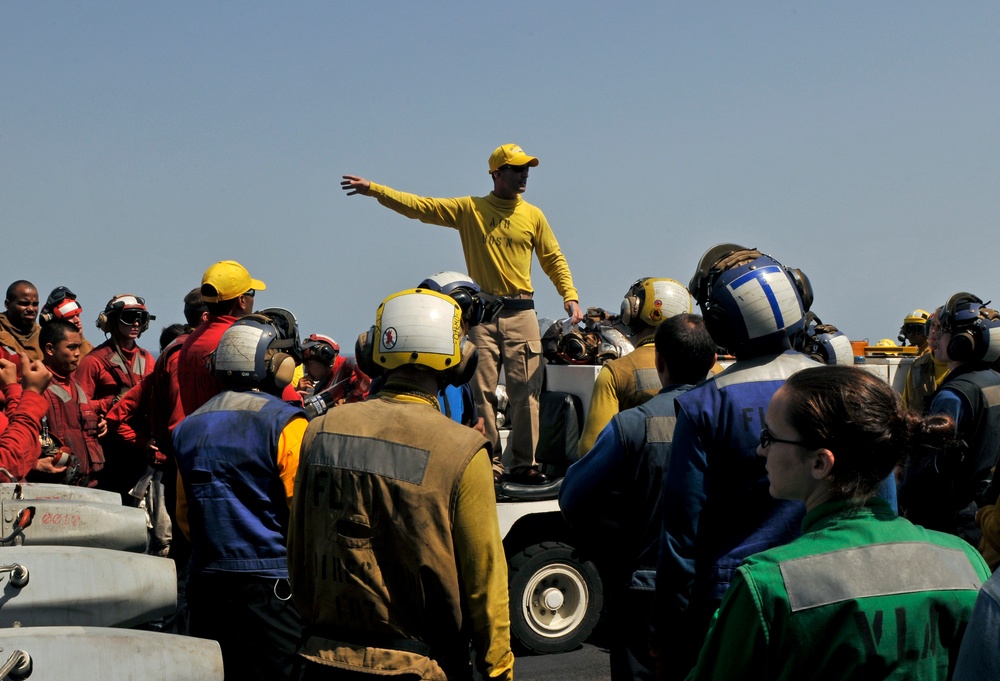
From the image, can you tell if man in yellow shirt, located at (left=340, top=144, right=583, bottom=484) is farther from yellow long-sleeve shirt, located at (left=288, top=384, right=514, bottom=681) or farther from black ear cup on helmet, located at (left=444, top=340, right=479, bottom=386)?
yellow long-sleeve shirt, located at (left=288, top=384, right=514, bottom=681)

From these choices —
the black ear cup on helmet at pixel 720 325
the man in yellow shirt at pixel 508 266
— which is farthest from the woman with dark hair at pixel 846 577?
the man in yellow shirt at pixel 508 266

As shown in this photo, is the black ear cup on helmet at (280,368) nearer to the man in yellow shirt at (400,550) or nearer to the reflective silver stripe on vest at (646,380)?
the man in yellow shirt at (400,550)

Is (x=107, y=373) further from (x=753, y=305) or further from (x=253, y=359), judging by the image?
(x=753, y=305)

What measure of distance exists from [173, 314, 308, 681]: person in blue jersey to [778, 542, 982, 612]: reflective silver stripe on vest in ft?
8.88

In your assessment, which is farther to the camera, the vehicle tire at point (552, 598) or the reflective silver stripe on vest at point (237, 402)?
the vehicle tire at point (552, 598)

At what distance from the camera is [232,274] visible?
662 cm

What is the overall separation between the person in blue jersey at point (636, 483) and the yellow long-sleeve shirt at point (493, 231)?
441 centimetres

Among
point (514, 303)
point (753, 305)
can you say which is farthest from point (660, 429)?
point (514, 303)

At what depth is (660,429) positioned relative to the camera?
4.23 meters

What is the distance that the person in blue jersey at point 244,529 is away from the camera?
4379 millimetres

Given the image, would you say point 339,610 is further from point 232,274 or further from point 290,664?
point 232,274

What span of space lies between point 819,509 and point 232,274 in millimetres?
5018

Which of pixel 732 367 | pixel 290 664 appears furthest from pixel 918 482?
pixel 290 664

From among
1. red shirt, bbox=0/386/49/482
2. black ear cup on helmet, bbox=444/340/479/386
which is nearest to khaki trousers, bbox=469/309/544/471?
red shirt, bbox=0/386/49/482
